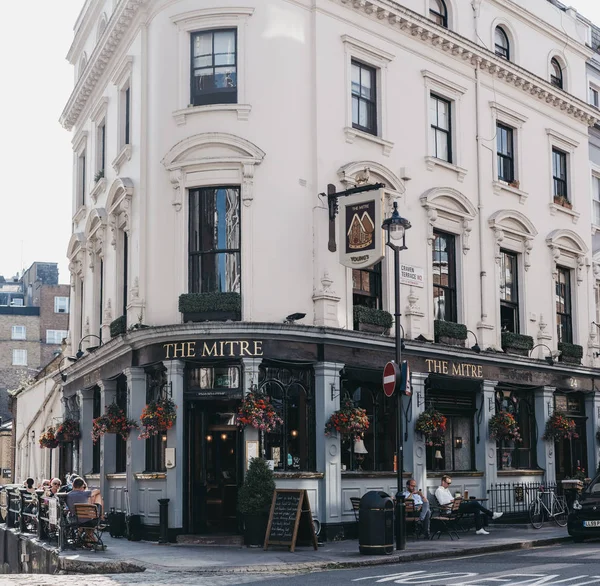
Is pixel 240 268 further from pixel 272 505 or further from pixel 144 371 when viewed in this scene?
pixel 272 505

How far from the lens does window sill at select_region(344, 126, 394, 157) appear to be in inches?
949

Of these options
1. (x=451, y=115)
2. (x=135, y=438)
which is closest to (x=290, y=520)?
(x=135, y=438)

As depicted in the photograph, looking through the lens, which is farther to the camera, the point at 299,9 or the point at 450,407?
the point at 450,407

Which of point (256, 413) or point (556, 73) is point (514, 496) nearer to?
point (256, 413)

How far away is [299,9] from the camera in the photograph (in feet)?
77.9

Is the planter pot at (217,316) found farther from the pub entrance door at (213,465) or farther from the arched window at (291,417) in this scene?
the pub entrance door at (213,465)

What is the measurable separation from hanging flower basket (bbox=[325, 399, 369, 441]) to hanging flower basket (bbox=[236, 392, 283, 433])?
1.48 metres

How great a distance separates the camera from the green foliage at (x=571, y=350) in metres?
30.2

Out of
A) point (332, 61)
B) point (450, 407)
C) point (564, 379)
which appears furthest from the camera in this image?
point (564, 379)

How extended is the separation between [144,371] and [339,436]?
472 cm

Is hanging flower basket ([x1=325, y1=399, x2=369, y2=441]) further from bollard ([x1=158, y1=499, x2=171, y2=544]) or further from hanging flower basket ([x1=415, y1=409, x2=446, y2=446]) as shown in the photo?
bollard ([x1=158, y1=499, x2=171, y2=544])

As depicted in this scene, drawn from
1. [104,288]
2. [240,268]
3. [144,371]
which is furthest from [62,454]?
[240,268]

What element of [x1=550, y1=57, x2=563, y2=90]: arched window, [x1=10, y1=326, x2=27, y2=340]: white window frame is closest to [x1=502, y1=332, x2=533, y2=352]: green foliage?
[x1=550, y1=57, x2=563, y2=90]: arched window

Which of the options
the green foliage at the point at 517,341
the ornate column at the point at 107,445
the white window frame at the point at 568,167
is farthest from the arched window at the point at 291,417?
the white window frame at the point at 568,167
